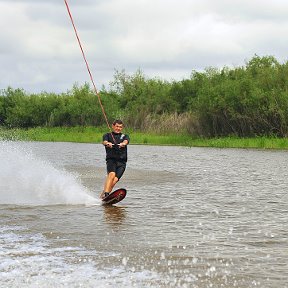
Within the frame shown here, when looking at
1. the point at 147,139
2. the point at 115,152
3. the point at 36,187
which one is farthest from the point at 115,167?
the point at 147,139

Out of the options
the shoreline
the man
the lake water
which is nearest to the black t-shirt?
the man

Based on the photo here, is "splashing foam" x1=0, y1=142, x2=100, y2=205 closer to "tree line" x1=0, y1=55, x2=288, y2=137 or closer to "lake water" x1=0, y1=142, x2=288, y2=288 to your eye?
"lake water" x1=0, y1=142, x2=288, y2=288

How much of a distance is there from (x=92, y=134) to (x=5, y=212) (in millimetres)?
44942

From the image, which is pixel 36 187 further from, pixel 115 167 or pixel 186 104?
pixel 186 104

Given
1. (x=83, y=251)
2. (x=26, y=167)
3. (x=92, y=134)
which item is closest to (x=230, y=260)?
(x=83, y=251)

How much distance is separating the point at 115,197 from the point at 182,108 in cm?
4526

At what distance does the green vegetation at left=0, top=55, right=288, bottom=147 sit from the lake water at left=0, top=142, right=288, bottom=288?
77.8 feet

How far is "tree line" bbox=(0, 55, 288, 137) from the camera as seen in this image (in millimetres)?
40188

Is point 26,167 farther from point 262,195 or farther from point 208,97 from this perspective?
point 208,97

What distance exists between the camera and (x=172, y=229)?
9359 mm

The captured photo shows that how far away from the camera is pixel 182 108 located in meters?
56.9

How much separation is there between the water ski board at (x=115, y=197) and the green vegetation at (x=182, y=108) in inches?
1042

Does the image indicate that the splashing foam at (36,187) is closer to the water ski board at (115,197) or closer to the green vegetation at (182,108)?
the water ski board at (115,197)

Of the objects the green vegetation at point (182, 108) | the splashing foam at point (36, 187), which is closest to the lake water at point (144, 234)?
the splashing foam at point (36, 187)
